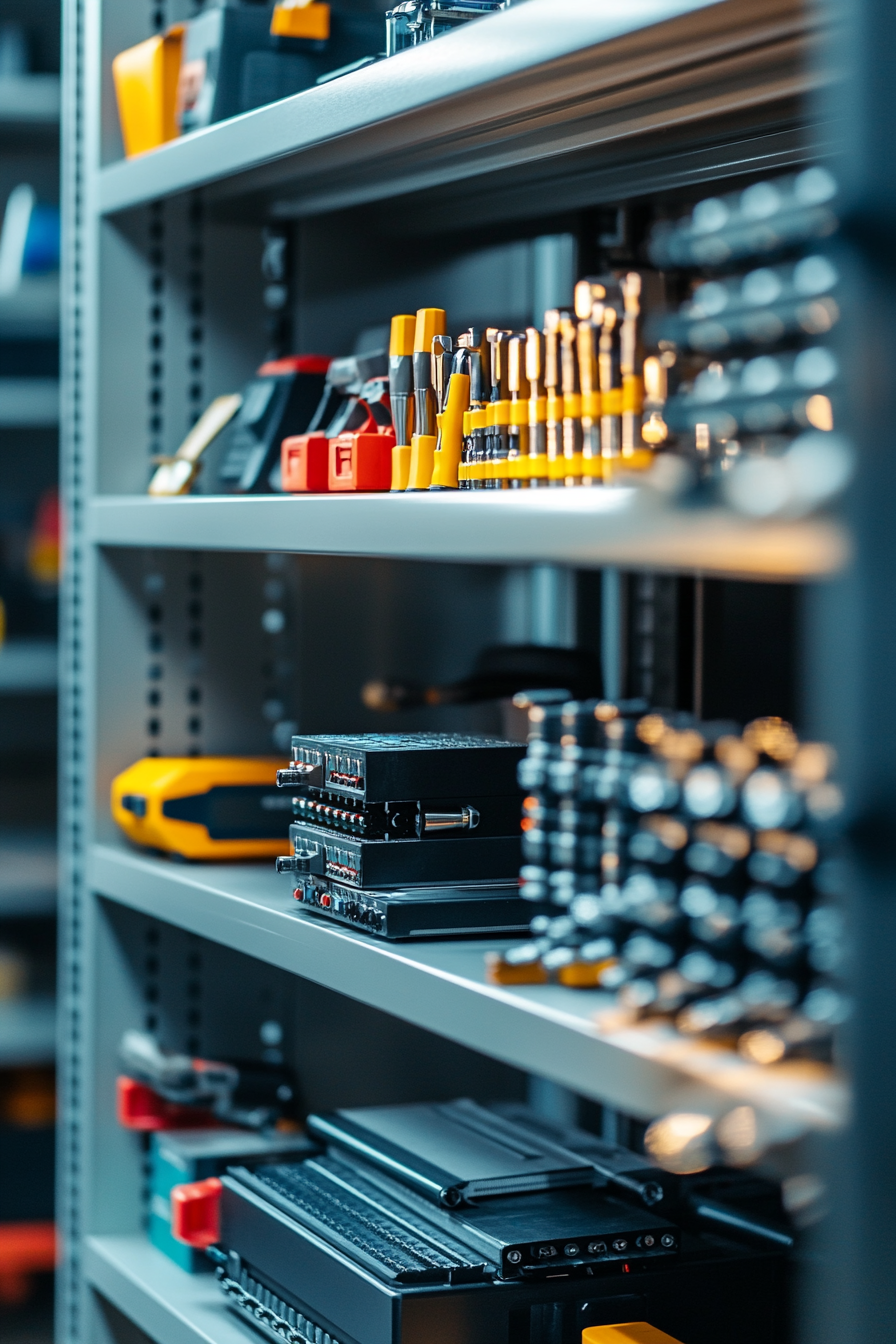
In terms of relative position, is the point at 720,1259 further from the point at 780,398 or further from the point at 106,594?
the point at 106,594

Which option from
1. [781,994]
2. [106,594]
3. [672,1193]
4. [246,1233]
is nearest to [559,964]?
[781,994]

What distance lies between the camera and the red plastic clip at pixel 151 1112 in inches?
74.2

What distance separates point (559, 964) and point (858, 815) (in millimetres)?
353

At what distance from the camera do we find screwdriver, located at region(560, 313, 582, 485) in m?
1.12

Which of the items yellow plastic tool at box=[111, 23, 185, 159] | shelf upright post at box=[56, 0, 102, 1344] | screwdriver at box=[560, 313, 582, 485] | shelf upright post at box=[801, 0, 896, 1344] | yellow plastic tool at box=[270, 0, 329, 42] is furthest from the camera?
shelf upright post at box=[56, 0, 102, 1344]

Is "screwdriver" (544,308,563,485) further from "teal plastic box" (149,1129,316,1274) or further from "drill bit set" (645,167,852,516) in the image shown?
"teal plastic box" (149,1129,316,1274)

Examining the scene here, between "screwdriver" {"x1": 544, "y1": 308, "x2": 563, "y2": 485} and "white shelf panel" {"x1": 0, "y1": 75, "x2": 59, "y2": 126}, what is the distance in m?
2.13

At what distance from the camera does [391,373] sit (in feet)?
4.50

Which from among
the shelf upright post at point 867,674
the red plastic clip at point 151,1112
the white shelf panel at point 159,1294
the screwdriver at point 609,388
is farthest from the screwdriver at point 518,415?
the red plastic clip at point 151,1112

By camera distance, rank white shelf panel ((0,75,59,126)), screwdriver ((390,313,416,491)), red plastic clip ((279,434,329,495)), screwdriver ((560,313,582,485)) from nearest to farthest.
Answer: screwdriver ((560,313,582,485)) → screwdriver ((390,313,416,491)) → red plastic clip ((279,434,329,495)) → white shelf panel ((0,75,59,126))

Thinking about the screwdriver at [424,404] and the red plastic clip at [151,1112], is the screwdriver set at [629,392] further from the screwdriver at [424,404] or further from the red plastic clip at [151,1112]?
the red plastic clip at [151,1112]

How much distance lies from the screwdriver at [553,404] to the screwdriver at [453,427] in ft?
0.43

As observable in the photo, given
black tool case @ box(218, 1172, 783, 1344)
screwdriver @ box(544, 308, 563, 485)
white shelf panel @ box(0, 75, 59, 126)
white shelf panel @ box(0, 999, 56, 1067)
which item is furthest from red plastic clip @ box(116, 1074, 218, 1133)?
white shelf panel @ box(0, 75, 59, 126)

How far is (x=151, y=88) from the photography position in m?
1.75
